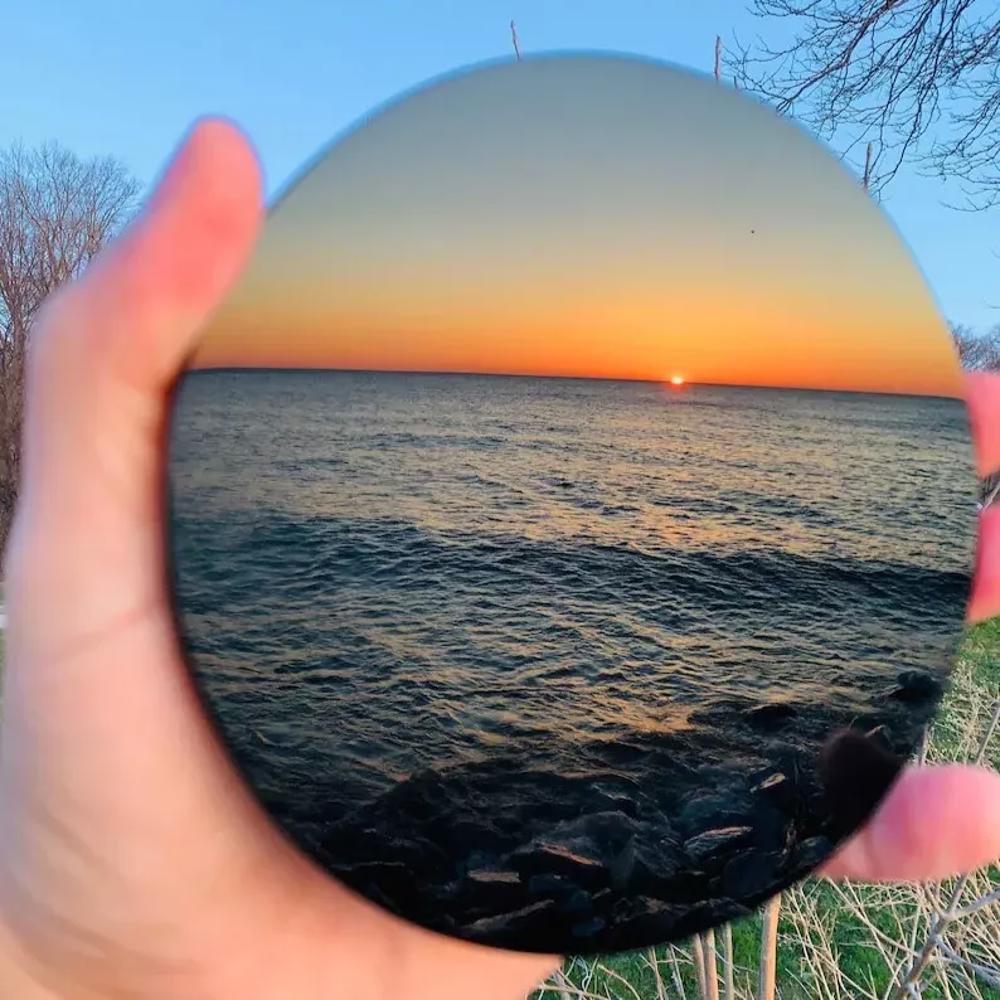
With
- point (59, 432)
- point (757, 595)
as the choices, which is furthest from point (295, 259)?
point (757, 595)

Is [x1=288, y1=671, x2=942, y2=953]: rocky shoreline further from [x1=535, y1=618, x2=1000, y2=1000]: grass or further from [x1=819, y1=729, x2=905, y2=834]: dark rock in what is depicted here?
[x1=535, y1=618, x2=1000, y2=1000]: grass

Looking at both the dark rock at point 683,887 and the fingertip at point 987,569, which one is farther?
the fingertip at point 987,569

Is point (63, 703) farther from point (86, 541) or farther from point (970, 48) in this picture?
point (970, 48)

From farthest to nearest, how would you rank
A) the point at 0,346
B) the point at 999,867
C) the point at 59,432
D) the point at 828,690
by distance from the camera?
the point at 0,346
the point at 999,867
the point at 828,690
the point at 59,432

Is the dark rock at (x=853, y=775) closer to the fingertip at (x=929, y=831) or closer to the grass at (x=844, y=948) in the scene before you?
the fingertip at (x=929, y=831)

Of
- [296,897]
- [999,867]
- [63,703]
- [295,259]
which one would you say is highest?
[295,259]

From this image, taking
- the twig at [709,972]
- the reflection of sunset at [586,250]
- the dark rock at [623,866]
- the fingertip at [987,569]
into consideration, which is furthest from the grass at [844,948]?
the reflection of sunset at [586,250]

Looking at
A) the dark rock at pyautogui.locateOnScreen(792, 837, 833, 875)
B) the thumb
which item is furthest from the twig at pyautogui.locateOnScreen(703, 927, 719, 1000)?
the thumb
